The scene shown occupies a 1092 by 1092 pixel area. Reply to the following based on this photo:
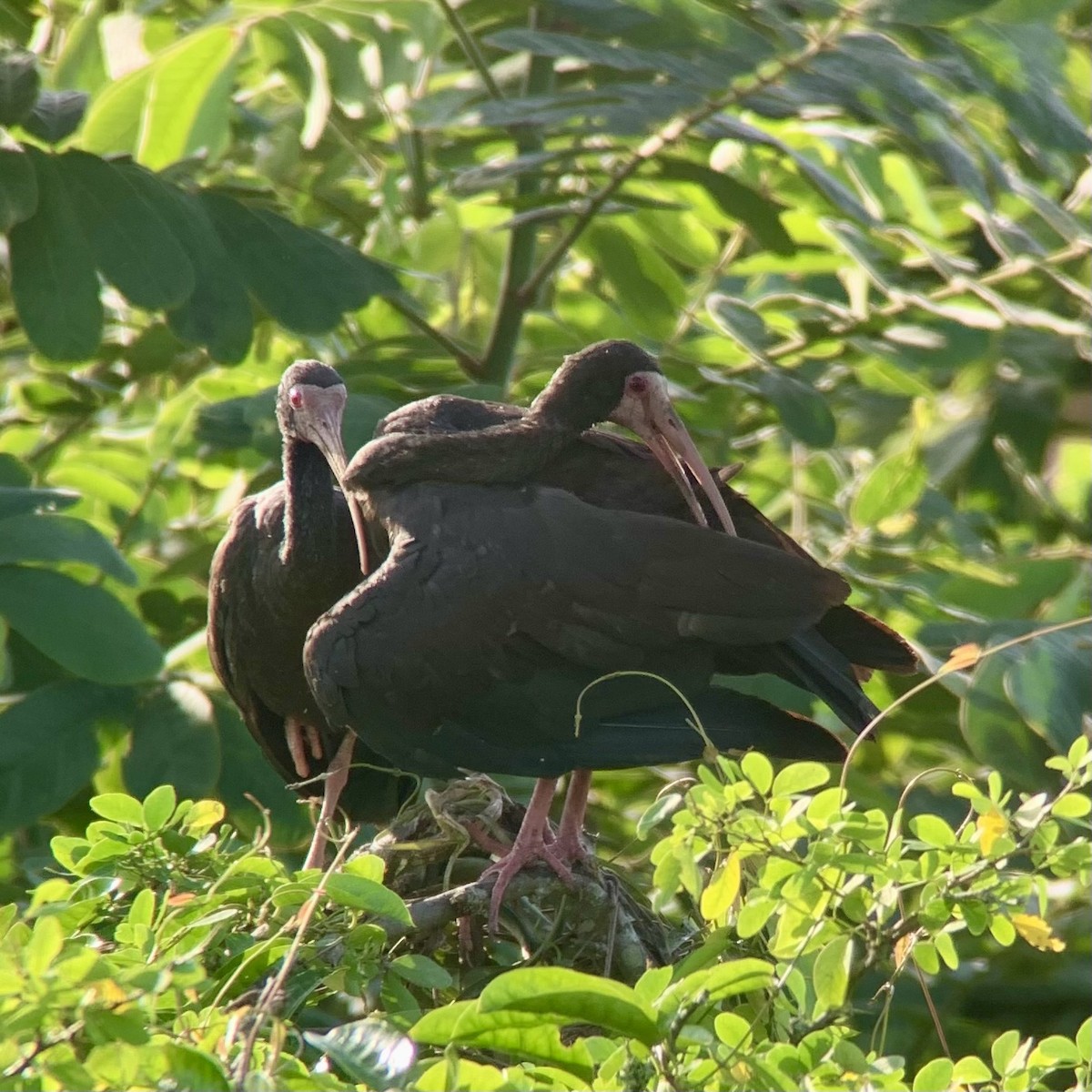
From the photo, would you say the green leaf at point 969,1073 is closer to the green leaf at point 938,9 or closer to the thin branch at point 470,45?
the green leaf at point 938,9

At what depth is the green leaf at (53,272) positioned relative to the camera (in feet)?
13.3

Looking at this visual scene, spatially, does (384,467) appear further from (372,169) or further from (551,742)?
(372,169)

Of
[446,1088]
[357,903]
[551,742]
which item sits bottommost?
[551,742]

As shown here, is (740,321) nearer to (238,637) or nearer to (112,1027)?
(238,637)

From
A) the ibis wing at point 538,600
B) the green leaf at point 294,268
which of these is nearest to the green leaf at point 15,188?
the green leaf at point 294,268

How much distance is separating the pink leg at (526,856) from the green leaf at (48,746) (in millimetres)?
1080

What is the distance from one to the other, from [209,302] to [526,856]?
1.70m

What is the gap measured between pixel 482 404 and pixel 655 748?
971 millimetres

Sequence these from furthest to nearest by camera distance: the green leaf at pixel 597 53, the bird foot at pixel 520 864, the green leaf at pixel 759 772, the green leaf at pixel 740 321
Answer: the green leaf at pixel 740 321 → the green leaf at pixel 597 53 → the bird foot at pixel 520 864 → the green leaf at pixel 759 772

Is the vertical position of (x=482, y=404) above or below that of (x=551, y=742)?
above

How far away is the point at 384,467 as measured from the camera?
3.65 m

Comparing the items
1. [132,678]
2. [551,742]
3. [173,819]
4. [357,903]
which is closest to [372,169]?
[132,678]

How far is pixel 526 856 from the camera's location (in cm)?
329

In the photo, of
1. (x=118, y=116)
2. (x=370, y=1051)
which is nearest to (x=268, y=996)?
(x=370, y=1051)
